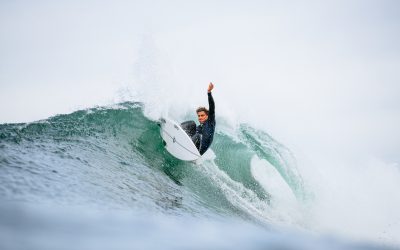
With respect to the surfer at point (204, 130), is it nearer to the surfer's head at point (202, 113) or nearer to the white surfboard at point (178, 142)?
the surfer's head at point (202, 113)

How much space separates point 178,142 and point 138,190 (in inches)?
102

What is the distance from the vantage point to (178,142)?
8211 mm

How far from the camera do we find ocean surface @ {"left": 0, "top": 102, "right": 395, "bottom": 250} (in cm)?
339

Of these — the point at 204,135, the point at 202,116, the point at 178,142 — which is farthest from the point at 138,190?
the point at 202,116

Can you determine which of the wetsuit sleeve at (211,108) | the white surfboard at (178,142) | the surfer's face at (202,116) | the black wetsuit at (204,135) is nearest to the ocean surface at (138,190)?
the white surfboard at (178,142)

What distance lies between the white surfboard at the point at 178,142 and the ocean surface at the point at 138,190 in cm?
20

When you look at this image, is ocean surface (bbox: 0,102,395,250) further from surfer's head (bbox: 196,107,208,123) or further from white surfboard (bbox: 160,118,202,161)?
surfer's head (bbox: 196,107,208,123)

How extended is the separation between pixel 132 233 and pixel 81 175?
8.00 ft

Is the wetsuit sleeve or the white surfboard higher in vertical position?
the wetsuit sleeve

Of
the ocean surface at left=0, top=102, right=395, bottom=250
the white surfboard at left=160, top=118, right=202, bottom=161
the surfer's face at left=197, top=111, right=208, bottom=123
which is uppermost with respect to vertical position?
the surfer's face at left=197, top=111, right=208, bottom=123

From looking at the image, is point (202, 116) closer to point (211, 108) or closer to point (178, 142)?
point (211, 108)

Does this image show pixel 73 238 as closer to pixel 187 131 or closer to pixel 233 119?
pixel 187 131

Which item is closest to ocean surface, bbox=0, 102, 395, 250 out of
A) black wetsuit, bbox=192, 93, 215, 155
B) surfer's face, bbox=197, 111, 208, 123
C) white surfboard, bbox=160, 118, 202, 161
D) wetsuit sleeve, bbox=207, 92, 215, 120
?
white surfboard, bbox=160, 118, 202, 161

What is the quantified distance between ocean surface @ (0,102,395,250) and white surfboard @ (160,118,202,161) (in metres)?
0.20
